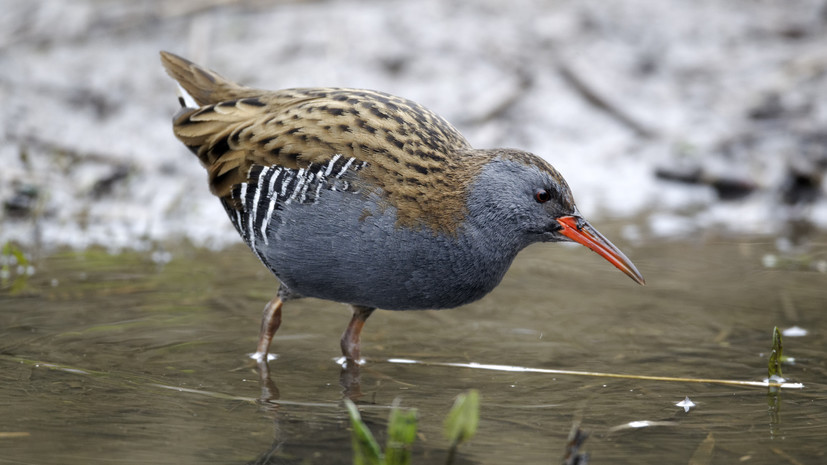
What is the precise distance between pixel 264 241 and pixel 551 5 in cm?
544

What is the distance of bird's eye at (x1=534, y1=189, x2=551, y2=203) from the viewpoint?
3.86 meters

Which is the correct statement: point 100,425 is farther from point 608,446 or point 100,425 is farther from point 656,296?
point 656,296

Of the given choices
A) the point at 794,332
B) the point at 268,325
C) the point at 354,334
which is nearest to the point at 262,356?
the point at 268,325

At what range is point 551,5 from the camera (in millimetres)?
8836

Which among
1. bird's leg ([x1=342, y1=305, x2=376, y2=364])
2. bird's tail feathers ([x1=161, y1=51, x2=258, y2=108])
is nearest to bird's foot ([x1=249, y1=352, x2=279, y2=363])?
bird's leg ([x1=342, y1=305, x2=376, y2=364])

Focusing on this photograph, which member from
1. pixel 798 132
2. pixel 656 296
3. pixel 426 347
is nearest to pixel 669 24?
pixel 798 132

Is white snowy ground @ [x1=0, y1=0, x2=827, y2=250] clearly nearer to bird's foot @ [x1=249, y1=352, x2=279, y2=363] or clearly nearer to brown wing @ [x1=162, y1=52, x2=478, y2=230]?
brown wing @ [x1=162, y1=52, x2=478, y2=230]

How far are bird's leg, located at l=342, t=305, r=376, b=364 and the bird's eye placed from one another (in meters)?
0.94

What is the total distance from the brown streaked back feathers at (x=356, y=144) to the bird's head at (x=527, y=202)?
7 centimetres

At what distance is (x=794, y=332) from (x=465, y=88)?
4.08 meters

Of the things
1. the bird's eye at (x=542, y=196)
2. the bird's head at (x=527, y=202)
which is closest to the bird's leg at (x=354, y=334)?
the bird's head at (x=527, y=202)

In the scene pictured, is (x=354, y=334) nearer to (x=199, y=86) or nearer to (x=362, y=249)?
(x=362, y=249)

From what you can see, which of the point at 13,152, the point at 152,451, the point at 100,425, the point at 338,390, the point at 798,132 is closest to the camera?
the point at 152,451

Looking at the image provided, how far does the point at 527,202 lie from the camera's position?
3.87 m
